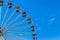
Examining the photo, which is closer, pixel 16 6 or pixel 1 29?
pixel 1 29

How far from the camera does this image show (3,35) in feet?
130

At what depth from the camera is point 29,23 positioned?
42688 mm

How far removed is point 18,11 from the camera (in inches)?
1677

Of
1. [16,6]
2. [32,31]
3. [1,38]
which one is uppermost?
[16,6]

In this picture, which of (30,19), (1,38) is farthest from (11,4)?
(1,38)

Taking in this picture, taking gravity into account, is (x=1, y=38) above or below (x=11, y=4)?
below

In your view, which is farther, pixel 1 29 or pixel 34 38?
pixel 34 38

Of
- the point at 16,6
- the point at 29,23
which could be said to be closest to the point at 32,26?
the point at 29,23

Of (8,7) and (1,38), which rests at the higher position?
(8,7)

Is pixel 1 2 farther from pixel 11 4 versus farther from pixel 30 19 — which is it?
pixel 30 19

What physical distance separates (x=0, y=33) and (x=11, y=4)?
5.28m

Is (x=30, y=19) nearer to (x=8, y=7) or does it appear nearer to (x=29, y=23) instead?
(x=29, y=23)

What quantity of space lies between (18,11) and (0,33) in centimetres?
473

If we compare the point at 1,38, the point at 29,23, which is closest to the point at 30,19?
the point at 29,23
